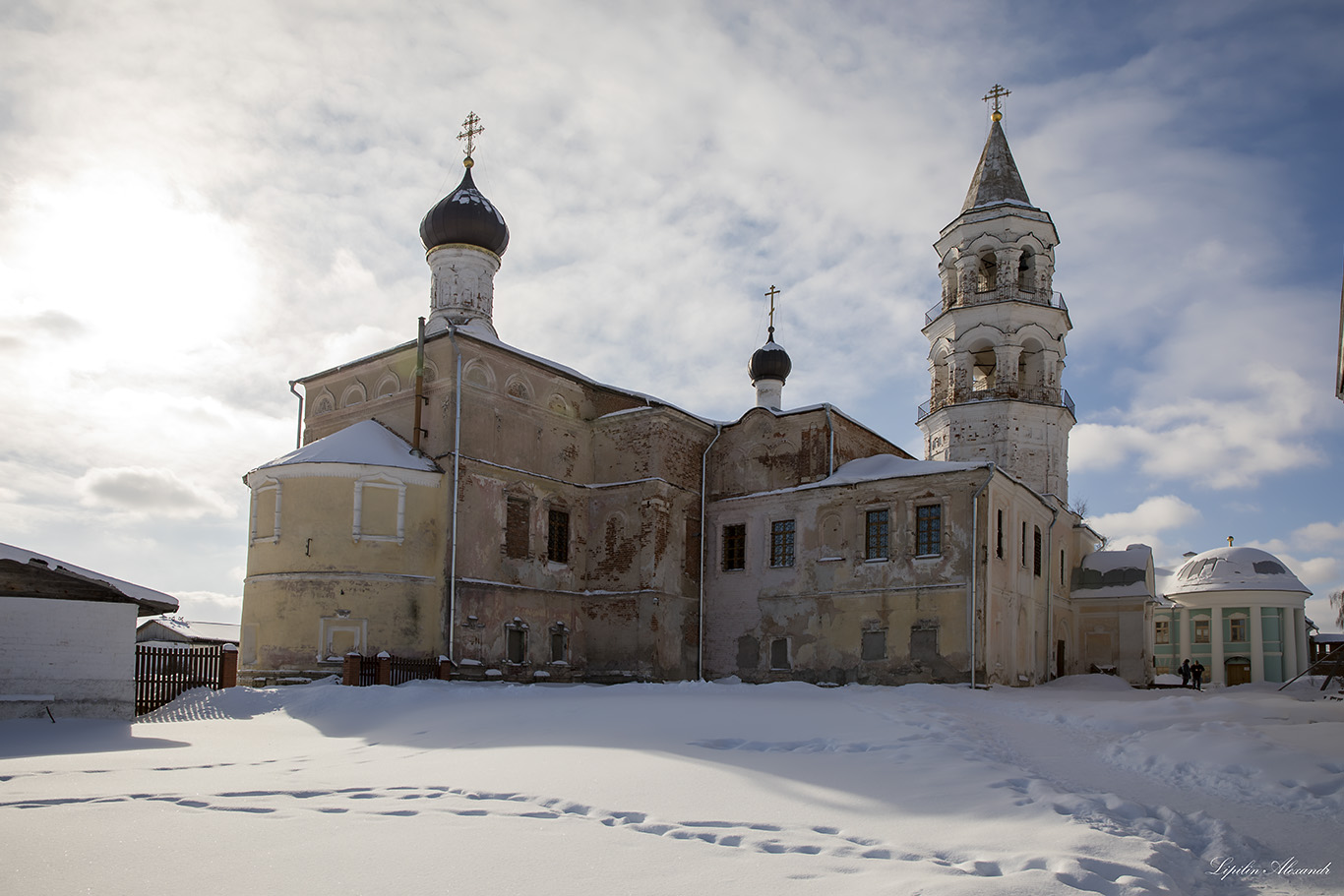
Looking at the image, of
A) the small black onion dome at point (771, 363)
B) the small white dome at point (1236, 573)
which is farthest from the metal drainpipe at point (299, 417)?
the small white dome at point (1236, 573)

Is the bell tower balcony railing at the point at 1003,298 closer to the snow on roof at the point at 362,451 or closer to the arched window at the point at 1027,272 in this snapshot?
the arched window at the point at 1027,272

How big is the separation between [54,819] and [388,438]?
51.1 feet

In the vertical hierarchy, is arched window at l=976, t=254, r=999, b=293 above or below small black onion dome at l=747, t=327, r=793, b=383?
above

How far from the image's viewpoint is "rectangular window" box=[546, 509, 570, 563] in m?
22.5

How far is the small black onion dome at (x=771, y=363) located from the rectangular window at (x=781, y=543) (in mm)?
7808

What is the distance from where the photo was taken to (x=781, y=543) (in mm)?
22719

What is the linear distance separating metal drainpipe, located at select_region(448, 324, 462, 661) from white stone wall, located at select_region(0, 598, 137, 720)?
6.83 metres

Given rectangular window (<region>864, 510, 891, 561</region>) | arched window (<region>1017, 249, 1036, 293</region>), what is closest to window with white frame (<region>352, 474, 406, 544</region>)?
rectangular window (<region>864, 510, 891, 561</region>)

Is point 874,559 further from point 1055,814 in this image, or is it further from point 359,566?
point 1055,814

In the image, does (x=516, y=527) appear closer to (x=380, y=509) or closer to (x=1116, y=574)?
(x=380, y=509)

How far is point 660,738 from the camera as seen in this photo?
9.34m

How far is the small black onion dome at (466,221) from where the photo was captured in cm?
2516

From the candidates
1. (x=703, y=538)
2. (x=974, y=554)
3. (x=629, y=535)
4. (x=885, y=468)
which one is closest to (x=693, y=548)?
(x=703, y=538)

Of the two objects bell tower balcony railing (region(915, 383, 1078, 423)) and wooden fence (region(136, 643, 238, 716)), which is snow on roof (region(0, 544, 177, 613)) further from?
bell tower balcony railing (region(915, 383, 1078, 423))
